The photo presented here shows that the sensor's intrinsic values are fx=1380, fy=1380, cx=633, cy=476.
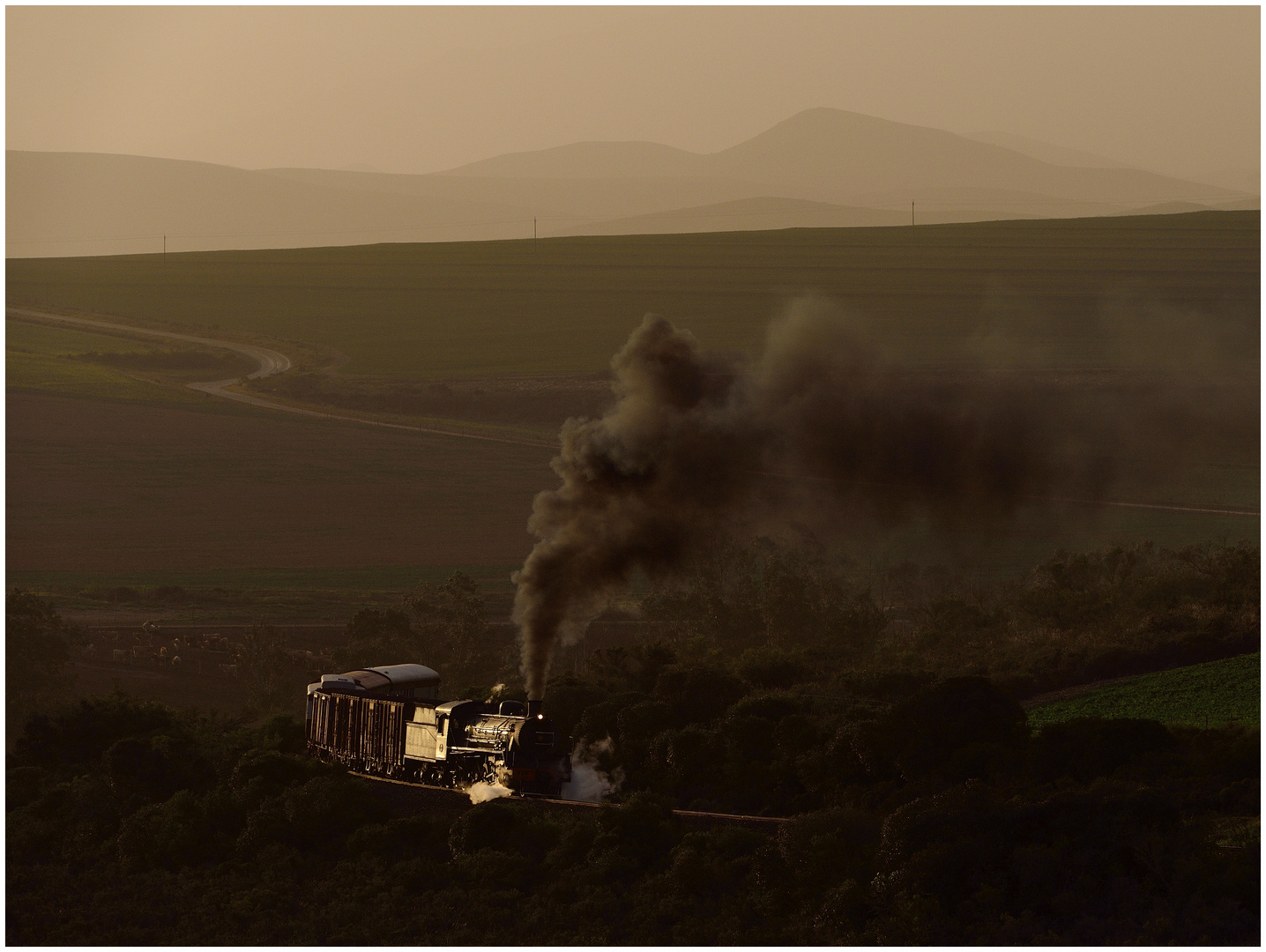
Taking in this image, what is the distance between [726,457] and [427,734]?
20156mm

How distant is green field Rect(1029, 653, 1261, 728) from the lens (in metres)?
46.0

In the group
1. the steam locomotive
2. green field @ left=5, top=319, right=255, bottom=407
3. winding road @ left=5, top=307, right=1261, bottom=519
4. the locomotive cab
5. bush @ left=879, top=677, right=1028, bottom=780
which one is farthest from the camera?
green field @ left=5, top=319, right=255, bottom=407

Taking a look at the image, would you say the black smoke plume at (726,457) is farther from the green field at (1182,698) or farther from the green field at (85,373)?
the green field at (85,373)

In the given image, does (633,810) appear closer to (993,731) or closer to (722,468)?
(993,731)

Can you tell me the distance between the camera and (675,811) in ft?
116

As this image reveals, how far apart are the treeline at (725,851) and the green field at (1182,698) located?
10384 mm

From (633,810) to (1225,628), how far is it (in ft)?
109

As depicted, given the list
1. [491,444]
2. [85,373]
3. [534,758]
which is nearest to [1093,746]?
[534,758]

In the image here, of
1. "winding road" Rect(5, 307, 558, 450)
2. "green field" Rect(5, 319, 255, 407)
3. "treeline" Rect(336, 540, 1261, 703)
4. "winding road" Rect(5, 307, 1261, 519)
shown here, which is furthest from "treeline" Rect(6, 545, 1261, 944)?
"green field" Rect(5, 319, 255, 407)

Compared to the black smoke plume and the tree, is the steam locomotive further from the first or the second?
the tree

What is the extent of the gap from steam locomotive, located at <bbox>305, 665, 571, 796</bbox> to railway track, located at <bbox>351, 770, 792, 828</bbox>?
8.9 inches

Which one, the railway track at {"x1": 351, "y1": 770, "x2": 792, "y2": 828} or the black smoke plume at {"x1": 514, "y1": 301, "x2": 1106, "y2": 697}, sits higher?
the black smoke plume at {"x1": 514, "y1": 301, "x2": 1106, "y2": 697}

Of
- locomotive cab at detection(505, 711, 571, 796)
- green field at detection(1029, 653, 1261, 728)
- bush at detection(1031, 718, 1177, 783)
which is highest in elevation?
bush at detection(1031, 718, 1177, 783)

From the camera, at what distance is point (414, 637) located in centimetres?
7381
